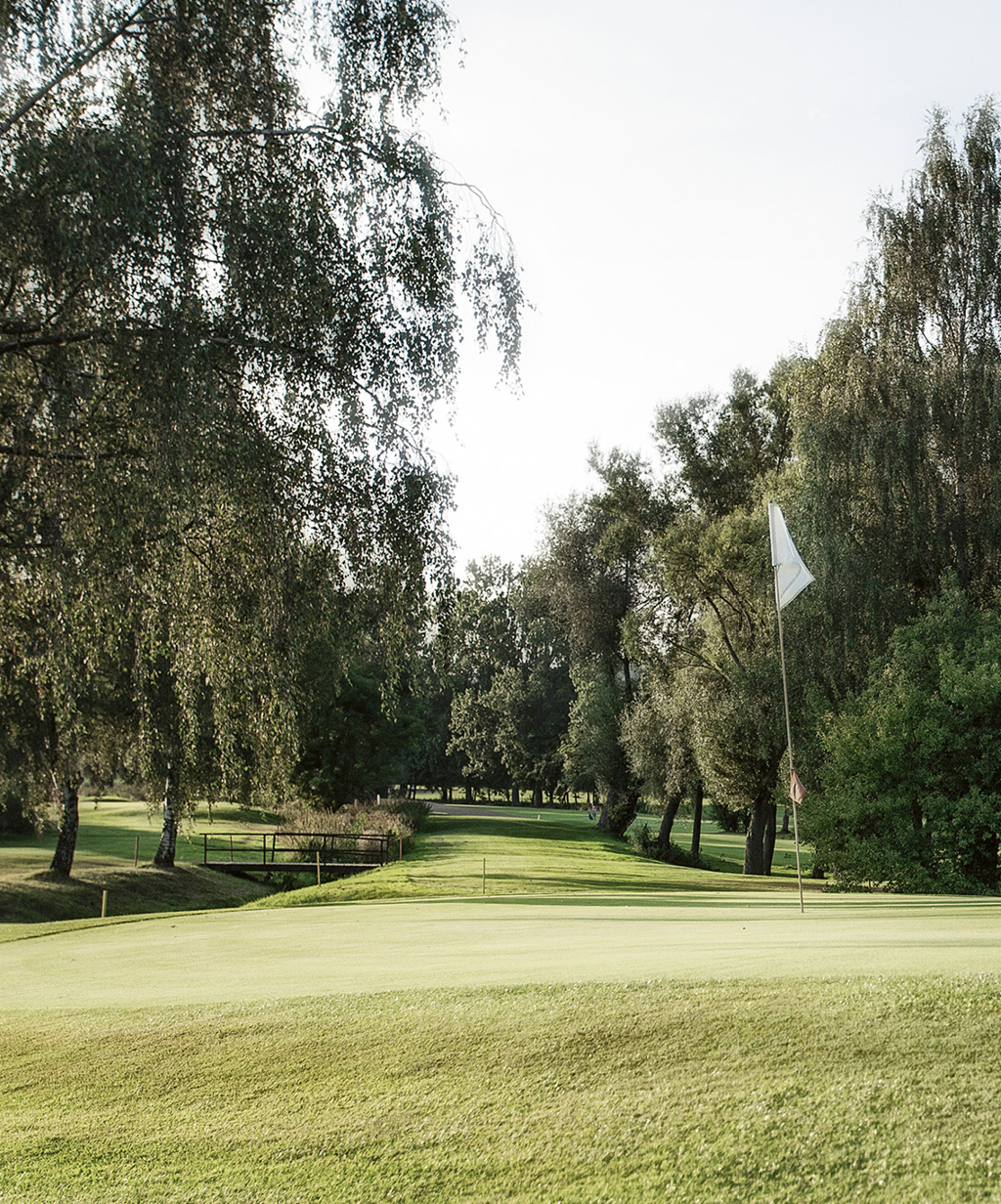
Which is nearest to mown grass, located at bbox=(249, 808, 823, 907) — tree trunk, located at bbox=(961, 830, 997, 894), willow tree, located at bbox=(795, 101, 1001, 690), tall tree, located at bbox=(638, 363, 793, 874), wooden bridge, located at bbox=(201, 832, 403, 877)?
wooden bridge, located at bbox=(201, 832, 403, 877)

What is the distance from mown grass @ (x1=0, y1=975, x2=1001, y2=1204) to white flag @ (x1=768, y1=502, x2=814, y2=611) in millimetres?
9747

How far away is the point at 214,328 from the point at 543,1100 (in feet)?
21.9

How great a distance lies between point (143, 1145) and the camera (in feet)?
16.3

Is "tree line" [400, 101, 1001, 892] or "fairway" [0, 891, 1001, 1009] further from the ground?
"tree line" [400, 101, 1001, 892]

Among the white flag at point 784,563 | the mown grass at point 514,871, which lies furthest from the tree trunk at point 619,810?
the white flag at point 784,563

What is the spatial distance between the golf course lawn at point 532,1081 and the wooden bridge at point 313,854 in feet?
79.3

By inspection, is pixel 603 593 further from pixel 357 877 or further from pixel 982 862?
pixel 982 862

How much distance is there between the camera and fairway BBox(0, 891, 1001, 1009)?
7754 millimetres

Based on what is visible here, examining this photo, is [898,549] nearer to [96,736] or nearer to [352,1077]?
[96,736]

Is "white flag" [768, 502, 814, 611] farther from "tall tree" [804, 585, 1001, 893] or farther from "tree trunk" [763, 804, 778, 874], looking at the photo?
"tree trunk" [763, 804, 778, 874]

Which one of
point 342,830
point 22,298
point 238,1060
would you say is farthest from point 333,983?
point 342,830

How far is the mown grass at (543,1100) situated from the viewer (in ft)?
13.4

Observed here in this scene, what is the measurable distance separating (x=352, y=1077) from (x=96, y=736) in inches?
791

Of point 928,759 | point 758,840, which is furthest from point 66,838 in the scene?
point 928,759
